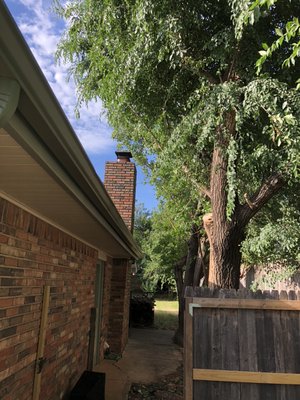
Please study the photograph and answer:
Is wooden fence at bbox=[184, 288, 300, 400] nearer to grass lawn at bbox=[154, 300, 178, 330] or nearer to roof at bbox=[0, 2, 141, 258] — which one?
roof at bbox=[0, 2, 141, 258]

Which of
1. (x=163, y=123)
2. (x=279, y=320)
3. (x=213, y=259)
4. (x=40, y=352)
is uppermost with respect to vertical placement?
(x=163, y=123)

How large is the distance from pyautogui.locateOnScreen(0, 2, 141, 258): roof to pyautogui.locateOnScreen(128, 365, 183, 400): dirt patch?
4289 millimetres

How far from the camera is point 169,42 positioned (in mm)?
5891

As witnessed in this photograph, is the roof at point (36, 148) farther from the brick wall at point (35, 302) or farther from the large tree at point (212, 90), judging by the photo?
the large tree at point (212, 90)

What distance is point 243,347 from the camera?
440 cm

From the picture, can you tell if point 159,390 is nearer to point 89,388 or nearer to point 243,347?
point 89,388

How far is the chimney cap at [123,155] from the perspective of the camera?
38.1 feet

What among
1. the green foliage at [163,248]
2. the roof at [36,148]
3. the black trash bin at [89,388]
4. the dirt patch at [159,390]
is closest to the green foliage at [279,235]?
the dirt patch at [159,390]

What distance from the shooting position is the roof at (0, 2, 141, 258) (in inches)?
60.1

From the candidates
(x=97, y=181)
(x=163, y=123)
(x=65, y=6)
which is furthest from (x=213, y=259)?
(x=65, y=6)

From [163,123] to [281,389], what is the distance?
489 cm

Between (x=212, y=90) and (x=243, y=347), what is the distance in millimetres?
3467

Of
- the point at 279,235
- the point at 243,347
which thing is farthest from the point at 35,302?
the point at 279,235

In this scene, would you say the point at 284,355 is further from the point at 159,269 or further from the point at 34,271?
the point at 159,269
